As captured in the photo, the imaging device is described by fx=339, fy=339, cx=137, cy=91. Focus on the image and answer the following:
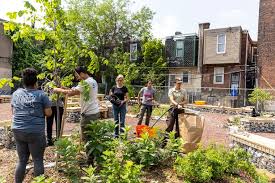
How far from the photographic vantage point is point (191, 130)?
267 inches

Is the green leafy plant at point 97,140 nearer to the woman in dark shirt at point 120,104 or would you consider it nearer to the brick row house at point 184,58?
the woman in dark shirt at point 120,104

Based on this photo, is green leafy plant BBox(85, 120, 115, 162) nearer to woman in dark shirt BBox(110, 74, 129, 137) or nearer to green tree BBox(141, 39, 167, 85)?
woman in dark shirt BBox(110, 74, 129, 137)

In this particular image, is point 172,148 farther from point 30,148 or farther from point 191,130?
point 30,148

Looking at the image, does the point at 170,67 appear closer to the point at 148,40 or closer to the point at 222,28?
the point at 148,40

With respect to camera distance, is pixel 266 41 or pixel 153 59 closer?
pixel 266 41

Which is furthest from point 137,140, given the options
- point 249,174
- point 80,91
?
point 249,174

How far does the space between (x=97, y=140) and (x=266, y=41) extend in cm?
2126

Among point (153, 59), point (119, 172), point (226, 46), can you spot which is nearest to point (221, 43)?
point (226, 46)

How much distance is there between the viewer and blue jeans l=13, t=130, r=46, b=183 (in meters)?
4.68

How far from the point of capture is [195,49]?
2966 centimetres

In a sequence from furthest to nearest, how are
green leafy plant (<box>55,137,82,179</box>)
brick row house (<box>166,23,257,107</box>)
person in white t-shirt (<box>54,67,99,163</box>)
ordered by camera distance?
brick row house (<box>166,23,257,107</box>) < person in white t-shirt (<box>54,67,99,163</box>) < green leafy plant (<box>55,137,82,179</box>)

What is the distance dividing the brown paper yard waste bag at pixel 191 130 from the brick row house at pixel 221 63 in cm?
1834

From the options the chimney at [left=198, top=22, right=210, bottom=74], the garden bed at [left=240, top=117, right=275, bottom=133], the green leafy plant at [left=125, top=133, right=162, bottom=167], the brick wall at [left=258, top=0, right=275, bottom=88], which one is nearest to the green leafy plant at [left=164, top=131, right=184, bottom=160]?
the green leafy plant at [left=125, top=133, right=162, bottom=167]

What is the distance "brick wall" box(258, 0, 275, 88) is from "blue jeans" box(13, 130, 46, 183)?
21740mm
